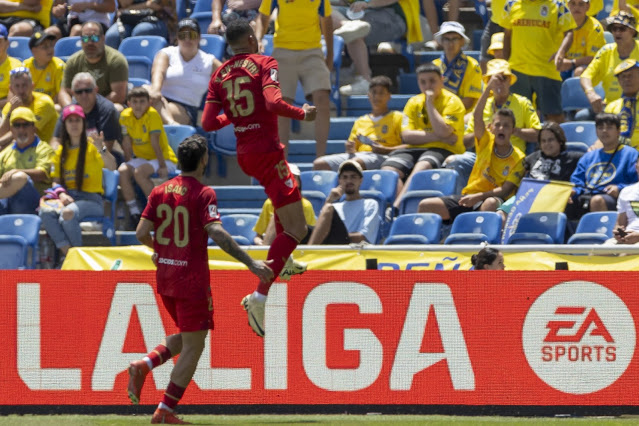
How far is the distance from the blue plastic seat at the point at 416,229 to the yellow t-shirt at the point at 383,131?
1.81 m

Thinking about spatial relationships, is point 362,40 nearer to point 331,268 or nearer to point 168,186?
point 331,268

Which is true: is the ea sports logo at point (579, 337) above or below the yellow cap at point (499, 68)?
below

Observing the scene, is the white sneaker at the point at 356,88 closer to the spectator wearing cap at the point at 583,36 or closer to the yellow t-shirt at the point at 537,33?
the yellow t-shirt at the point at 537,33

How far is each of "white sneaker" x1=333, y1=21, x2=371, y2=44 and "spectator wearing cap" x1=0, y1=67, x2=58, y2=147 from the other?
11.8 ft

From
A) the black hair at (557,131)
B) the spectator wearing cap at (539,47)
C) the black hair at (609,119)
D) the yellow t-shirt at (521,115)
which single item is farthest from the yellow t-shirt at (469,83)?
the black hair at (609,119)

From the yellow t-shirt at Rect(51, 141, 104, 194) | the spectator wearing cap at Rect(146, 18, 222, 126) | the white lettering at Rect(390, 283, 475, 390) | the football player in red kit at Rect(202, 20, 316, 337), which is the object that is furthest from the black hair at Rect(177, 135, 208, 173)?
the spectator wearing cap at Rect(146, 18, 222, 126)

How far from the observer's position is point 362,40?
1493 centimetres

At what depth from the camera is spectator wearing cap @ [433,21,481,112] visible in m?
13.9

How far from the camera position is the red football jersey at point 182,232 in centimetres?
816

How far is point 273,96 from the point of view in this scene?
8.31m

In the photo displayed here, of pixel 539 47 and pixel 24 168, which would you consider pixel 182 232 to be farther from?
pixel 539 47

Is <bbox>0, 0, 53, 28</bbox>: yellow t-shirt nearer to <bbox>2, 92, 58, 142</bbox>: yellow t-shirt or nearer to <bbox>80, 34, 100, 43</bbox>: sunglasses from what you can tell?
<bbox>80, 34, 100, 43</bbox>: sunglasses

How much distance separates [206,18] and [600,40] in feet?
16.9

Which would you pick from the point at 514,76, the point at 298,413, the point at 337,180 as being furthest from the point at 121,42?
the point at 298,413
